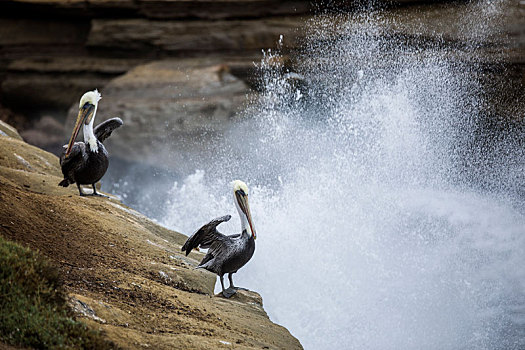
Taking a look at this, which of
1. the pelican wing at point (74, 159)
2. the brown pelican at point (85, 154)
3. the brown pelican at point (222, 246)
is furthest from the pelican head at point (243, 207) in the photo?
the pelican wing at point (74, 159)

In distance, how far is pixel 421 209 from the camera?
10.1 metres

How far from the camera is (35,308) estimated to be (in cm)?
329

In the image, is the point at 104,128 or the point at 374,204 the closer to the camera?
the point at 104,128

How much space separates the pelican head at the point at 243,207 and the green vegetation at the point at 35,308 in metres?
2.45

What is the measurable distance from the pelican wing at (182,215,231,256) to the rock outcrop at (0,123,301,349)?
26 centimetres

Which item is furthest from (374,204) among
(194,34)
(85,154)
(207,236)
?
(194,34)

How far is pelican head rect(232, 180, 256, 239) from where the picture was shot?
5.77m

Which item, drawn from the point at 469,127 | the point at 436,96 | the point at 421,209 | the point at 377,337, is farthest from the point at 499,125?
the point at 377,337

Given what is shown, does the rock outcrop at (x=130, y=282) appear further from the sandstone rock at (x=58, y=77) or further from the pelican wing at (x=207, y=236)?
the sandstone rock at (x=58, y=77)

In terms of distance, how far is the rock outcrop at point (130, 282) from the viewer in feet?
12.7

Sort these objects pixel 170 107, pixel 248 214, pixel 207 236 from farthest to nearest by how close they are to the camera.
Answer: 1. pixel 170 107
2. pixel 248 214
3. pixel 207 236

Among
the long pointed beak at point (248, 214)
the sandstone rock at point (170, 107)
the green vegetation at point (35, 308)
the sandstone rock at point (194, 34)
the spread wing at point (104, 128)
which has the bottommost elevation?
the green vegetation at point (35, 308)

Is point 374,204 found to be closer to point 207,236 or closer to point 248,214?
point 248,214

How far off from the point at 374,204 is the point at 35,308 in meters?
7.67
